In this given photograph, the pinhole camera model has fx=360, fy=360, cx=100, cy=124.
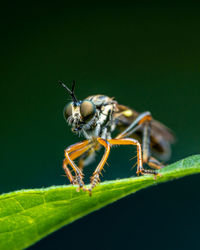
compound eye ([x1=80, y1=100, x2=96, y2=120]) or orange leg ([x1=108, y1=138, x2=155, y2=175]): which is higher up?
compound eye ([x1=80, y1=100, x2=96, y2=120])

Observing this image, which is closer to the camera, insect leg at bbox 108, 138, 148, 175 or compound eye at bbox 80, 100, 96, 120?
insect leg at bbox 108, 138, 148, 175

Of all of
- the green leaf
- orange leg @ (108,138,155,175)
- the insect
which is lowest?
the green leaf

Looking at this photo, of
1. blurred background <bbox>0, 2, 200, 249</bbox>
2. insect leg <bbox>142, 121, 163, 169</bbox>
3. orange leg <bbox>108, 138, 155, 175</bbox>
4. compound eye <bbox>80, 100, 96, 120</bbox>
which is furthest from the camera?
insect leg <bbox>142, 121, 163, 169</bbox>

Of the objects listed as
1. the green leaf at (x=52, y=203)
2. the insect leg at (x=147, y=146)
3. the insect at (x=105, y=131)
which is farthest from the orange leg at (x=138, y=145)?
the insect leg at (x=147, y=146)

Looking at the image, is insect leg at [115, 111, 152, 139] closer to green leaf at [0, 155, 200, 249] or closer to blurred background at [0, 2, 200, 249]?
blurred background at [0, 2, 200, 249]

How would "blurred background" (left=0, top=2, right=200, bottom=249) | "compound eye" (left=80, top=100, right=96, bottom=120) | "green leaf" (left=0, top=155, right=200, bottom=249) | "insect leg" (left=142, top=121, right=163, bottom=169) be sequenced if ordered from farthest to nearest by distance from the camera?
1. "insect leg" (left=142, top=121, right=163, bottom=169)
2. "blurred background" (left=0, top=2, right=200, bottom=249)
3. "compound eye" (left=80, top=100, right=96, bottom=120)
4. "green leaf" (left=0, top=155, right=200, bottom=249)

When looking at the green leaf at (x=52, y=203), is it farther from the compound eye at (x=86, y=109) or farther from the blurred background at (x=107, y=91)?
the blurred background at (x=107, y=91)

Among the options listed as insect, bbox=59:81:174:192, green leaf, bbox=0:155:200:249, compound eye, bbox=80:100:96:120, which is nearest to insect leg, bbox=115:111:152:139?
insect, bbox=59:81:174:192
